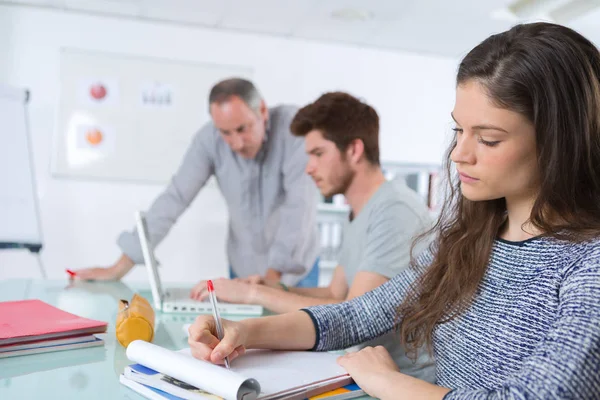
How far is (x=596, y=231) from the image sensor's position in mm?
813

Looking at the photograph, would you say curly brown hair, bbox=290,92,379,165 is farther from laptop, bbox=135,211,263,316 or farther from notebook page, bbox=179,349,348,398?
notebook page, bbox=179,349,348,398

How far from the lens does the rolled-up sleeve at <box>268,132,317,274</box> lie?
7.17 ft

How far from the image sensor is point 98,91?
3.96 meters

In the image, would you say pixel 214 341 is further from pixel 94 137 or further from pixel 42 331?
pixel 94 137

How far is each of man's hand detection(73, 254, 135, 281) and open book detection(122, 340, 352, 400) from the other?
1.18m

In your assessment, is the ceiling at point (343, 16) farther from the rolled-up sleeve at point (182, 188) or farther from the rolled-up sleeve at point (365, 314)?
the rolled-up sleeve at point (365, 314)

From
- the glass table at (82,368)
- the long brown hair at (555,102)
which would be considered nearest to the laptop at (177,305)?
the glass table at (82,368)

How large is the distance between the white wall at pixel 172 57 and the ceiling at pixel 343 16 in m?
0.11

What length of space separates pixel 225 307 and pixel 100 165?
9.04 ft

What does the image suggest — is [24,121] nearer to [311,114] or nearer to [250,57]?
[250,57]

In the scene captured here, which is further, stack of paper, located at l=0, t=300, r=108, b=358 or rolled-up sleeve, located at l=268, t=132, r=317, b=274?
rolled-up sleeve, located at l=268, t=132, r=317, b=274

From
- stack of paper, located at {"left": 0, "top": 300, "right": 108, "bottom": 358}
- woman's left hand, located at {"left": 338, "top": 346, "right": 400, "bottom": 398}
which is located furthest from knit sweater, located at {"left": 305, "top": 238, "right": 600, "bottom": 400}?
stack of paper, located at {"left": 0, "top": 300, "right": 108, "bottom": 358}

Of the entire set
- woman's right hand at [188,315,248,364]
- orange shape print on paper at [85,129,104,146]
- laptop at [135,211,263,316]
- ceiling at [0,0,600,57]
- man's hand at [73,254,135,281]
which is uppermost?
ceiling at [0,0,600,57]

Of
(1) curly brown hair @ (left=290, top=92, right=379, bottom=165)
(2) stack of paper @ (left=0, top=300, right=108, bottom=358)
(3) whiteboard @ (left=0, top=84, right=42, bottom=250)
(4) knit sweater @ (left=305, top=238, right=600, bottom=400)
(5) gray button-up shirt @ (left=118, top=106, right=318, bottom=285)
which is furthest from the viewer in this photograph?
(3) whiteboard @ (left=0, top=84, right=42, bottom=250)
